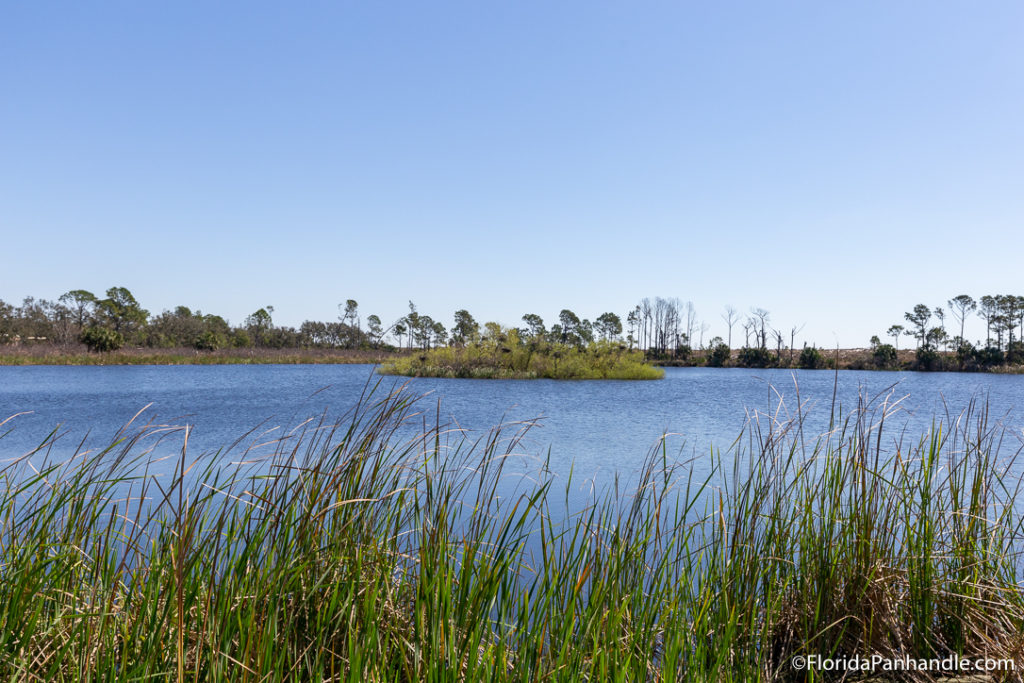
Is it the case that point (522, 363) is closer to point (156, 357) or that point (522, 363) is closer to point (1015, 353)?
point (156, 357)

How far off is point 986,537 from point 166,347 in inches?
2082

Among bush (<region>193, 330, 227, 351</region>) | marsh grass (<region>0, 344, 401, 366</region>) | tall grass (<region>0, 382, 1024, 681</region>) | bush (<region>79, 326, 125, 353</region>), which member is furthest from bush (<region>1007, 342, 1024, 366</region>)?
bush (<region>79, 326, 125, 353</region>)

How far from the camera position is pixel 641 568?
2123 mm

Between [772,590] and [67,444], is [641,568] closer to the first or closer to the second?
[772,590]

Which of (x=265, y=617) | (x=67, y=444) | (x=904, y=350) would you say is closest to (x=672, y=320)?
(x=904, y=350)

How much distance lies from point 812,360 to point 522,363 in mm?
32086

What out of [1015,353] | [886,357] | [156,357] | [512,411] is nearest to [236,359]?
[156,357]

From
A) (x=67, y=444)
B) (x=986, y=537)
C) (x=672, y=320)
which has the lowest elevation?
(x=67, y=444)

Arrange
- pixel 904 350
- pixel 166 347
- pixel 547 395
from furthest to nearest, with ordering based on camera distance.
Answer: pixel 904 350 < pixel 166 347 < pixel 547 395

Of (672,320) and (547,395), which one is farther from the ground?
(672,320)

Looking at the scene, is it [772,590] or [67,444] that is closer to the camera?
[772,590]

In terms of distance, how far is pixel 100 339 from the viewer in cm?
3694

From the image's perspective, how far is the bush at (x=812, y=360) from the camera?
161ft

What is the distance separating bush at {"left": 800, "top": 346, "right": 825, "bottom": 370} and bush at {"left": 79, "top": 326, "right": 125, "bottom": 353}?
163 feet
